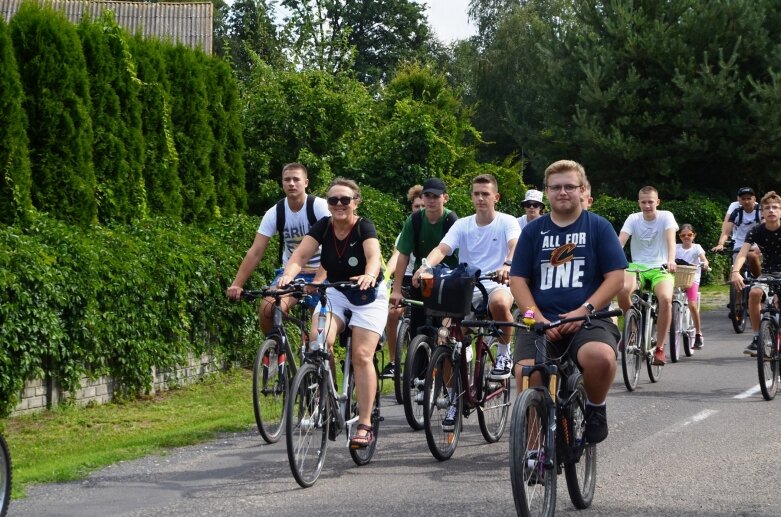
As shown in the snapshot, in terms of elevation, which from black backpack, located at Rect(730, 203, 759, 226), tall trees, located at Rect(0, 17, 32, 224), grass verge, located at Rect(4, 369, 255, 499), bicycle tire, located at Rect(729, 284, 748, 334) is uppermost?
tall trees, located at Rect(0, 17, 32, 224)

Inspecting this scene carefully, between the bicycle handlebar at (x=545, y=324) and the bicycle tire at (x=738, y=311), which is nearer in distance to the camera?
the bicycle handlebar at (x=545, y=324)

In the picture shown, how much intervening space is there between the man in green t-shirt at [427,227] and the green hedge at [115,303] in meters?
2.58

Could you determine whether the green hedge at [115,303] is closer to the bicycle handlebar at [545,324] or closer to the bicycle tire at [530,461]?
the bicycle handlebar at [545,324]

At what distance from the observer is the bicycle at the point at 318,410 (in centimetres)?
705

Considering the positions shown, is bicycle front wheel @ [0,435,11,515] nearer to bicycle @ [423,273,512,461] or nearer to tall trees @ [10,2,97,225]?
bicycle @ [423,273,512,461]

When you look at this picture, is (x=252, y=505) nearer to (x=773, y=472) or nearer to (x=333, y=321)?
(x=333, y=321)

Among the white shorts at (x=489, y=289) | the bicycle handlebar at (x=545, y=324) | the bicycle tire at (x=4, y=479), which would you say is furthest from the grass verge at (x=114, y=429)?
the bicycle handlebar at (x=545, y=324)

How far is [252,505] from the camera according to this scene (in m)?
6.76

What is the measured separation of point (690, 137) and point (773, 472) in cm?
2486

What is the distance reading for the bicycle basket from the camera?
329 inches

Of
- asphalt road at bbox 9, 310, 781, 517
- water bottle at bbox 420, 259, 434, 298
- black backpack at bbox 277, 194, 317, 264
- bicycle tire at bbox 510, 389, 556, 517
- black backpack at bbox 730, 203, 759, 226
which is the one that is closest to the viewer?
bicycle tire at bbox 510, 389, 556, 517

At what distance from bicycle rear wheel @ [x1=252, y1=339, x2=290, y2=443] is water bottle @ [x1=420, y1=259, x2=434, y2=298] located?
4.25ft

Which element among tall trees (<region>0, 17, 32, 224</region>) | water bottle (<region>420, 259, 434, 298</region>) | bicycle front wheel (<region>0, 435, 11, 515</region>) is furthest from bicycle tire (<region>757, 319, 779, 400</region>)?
tall trees (<region>0, 17, 32, 224</region>)

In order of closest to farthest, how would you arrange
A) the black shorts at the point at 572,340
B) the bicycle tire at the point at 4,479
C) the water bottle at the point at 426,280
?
the bicycle tire at the point at 4,479
the black shorts at the point at 572,340
the water bottle at the point at 426,280
